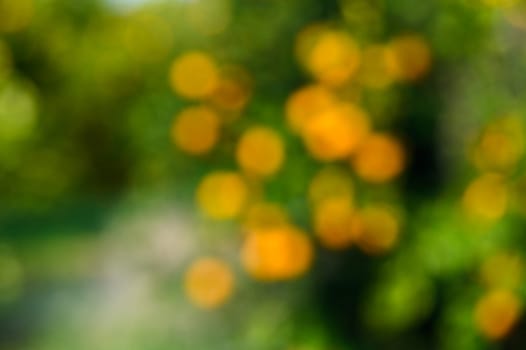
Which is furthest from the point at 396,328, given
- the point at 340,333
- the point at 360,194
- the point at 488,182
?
the point at 488,182

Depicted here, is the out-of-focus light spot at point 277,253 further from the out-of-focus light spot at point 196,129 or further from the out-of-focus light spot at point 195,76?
the out-of-focus light spot at point 195,76

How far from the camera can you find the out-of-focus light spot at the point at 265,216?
1.88m

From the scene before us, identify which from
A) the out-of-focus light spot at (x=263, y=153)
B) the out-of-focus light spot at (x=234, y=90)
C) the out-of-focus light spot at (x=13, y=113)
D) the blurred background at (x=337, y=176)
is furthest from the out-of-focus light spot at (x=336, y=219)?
the out-of-focus light spot at (x=13, y=113)

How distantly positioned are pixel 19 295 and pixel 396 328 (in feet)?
7.64

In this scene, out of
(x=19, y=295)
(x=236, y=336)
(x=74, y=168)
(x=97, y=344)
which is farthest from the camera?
(x=74, y=168)

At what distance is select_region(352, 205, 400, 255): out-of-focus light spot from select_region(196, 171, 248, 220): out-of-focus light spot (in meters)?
0.25

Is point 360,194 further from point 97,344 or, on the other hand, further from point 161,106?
point 97,344

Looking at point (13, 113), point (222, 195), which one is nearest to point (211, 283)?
point (222, 195)

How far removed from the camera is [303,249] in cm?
192

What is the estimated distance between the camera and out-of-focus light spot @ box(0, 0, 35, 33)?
3.80 meters

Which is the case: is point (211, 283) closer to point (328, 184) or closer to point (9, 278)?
point (328, 184)

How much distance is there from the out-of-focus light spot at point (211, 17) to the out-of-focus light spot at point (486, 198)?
0.83m

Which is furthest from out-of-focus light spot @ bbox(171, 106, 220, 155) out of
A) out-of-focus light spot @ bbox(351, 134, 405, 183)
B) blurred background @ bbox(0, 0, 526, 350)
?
out-of-focus light spot @ bbox(351, 134, 405, 183)

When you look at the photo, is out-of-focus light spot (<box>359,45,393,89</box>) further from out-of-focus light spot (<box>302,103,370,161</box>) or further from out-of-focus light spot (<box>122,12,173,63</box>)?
out-of-focus light spot (<box>122,12,173,63</box>)
